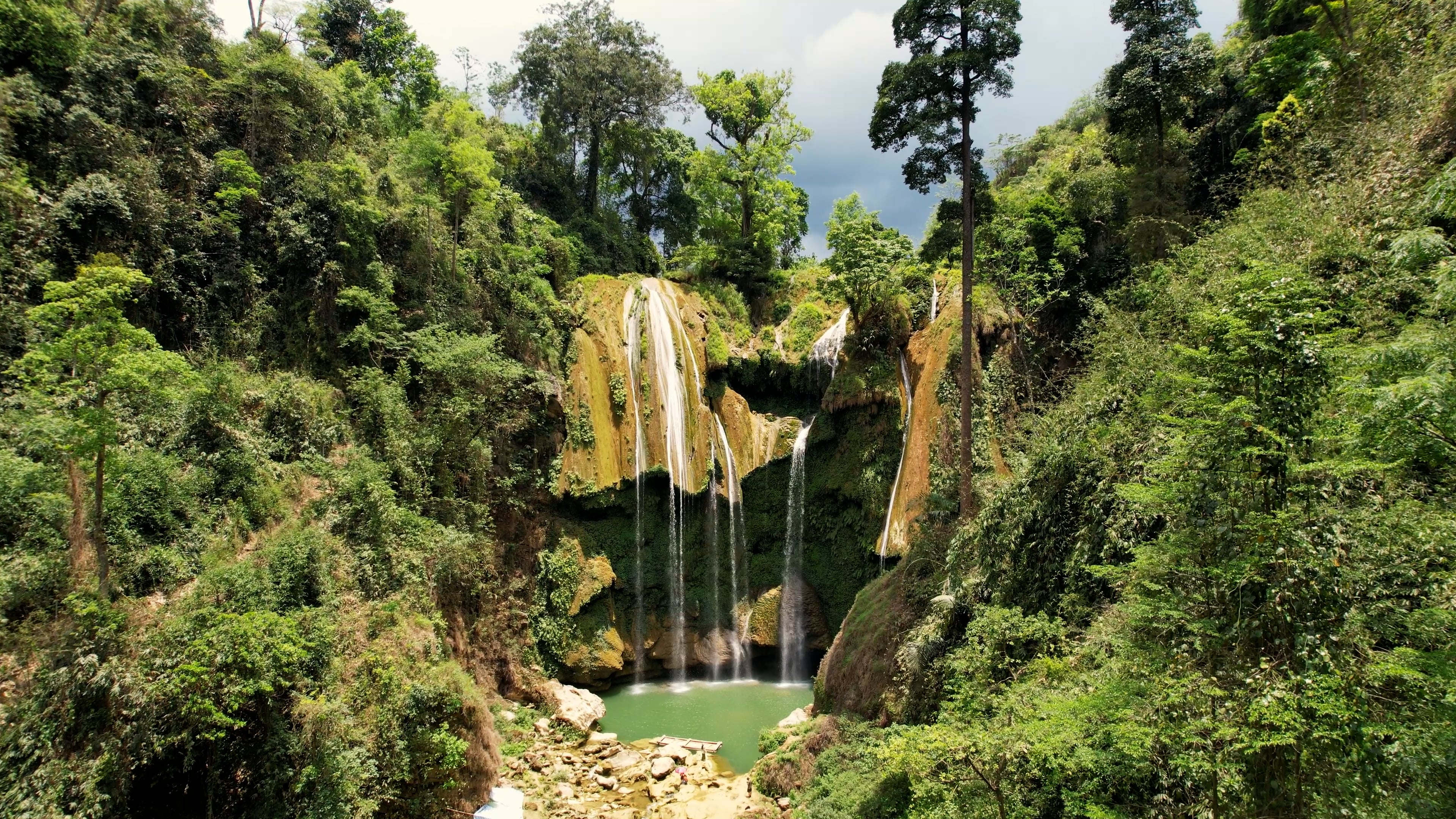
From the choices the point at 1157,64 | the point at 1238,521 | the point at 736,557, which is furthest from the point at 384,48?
the point at 1238,521

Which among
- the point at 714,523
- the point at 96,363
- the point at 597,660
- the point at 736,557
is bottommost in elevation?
the point at 597,660

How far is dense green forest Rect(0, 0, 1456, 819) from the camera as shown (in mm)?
4895

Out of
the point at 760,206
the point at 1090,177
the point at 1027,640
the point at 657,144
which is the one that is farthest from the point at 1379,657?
the point at 657,144

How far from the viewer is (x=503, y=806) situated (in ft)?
35.5

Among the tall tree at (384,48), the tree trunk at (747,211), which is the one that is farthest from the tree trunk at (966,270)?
the tall tree at (384,48)

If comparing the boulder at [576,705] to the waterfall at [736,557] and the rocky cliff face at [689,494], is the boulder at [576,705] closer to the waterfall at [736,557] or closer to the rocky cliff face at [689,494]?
the rocky cliff face at [689,494]

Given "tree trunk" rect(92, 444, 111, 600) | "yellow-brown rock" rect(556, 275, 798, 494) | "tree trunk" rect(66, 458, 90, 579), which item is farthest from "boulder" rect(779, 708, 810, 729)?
"tree trunk" rect(66, 458, 90, 579)

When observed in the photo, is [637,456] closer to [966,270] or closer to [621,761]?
[621,761]

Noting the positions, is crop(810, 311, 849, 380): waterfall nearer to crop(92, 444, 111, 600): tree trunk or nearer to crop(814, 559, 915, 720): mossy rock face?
crop(814, 559, 915, 720): mossy rock face

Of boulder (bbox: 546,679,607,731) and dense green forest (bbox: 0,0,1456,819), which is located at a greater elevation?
dense green forest (bbox: 0,0,1456,819)

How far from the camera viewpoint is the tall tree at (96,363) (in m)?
8.39

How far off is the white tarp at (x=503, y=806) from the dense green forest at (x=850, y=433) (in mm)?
605

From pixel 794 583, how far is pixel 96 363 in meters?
17.2

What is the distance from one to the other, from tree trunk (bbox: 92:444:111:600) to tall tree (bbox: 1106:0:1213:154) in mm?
23315
